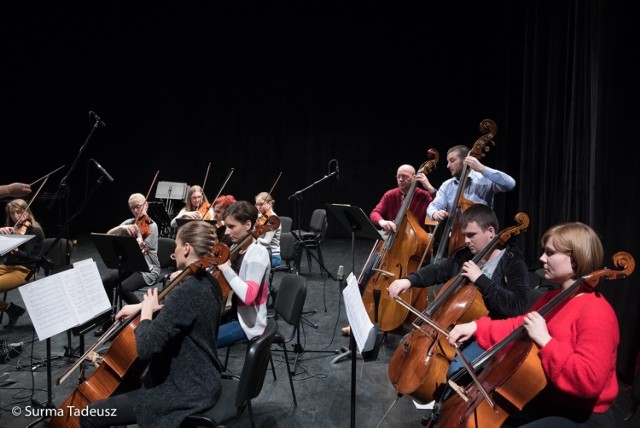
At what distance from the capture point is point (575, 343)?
186 cm

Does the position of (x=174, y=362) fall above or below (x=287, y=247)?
above

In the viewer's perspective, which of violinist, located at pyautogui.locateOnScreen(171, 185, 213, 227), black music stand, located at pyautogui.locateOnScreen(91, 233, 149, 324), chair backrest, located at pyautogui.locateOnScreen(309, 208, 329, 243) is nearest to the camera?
black music stand, located at pyautogui.locateOnScreen(91, 233, 149, 324)

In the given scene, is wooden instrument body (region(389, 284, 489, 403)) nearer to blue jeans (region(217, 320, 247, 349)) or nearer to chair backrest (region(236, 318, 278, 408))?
chair backrest (region(236, 318, 278, 408))

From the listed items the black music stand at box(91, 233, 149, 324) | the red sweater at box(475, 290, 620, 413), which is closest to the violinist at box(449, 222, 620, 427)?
the red sweater at box(475, 290, 620, 413)

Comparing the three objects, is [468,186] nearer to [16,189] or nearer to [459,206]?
[459,206]

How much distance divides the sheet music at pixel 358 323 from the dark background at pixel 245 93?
627cm

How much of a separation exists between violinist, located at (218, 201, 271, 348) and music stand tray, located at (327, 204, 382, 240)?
102 centimetres

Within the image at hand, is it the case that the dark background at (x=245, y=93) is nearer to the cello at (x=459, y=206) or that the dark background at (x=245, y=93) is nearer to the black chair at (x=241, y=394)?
the cello at (x=459, y=206)

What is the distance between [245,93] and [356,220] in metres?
7.21

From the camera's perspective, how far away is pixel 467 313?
8.84 ft

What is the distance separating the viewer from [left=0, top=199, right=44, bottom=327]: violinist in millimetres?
4824

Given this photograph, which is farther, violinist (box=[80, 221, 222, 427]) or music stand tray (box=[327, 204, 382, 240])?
music stand tray (box=[327, 204, 382, 240])

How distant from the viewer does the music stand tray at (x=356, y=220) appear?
4000 mm

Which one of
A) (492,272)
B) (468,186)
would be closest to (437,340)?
(492,272)
